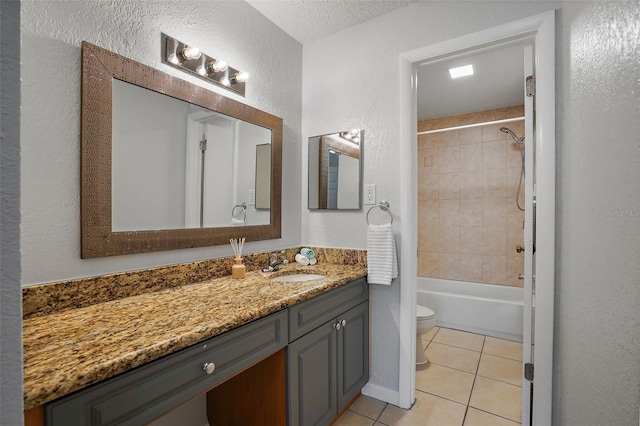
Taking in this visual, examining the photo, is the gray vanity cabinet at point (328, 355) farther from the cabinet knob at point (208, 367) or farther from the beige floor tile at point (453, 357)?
the beige floor tile at point (453, 357)

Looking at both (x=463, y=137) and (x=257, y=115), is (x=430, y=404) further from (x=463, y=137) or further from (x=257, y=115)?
(x=463, y=137)

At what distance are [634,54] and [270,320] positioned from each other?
1236 mm

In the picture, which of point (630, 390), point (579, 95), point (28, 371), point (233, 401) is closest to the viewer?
point (630, 390)

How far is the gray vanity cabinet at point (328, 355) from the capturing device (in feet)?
4.46

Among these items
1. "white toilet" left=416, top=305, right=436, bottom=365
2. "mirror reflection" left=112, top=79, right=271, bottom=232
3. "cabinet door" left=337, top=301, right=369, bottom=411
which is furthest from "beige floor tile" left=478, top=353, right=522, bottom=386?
"mirror reflection" left=112, top=79, right=271, bottom=232

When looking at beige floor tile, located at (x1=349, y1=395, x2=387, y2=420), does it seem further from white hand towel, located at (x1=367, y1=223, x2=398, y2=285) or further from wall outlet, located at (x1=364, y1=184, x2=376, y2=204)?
wall outlet, located at (x1=364, y1=184, x2=376, y2=204)

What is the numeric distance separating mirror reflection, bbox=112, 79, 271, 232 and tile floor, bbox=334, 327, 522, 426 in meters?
1.35

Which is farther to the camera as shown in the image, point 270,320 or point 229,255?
point 229,255

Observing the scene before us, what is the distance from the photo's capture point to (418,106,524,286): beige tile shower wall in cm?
332

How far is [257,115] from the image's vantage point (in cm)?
192

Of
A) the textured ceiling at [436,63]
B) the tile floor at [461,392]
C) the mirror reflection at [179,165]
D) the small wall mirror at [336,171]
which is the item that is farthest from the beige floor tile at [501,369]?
the textured ceiling at [436,63]

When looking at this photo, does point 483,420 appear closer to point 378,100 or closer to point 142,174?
point 378,100

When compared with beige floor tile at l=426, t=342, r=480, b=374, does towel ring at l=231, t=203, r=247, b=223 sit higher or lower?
higher

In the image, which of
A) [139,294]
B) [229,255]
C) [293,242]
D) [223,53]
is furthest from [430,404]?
[223,53]
